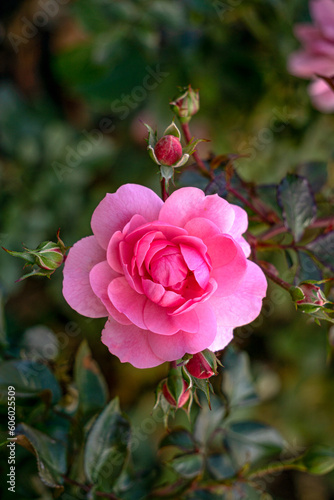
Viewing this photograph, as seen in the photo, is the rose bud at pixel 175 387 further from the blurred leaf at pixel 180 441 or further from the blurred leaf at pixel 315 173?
the blurred leaf at pixel 315 173

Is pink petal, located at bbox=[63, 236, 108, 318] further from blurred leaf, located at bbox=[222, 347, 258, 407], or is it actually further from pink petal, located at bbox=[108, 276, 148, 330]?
blurred leaf, located at bbox=[222, 347, 258, 407]

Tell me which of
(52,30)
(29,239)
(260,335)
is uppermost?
(52,30)

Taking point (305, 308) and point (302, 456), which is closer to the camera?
point (305, 308)

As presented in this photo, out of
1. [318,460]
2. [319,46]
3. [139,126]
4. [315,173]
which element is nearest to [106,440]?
[318,460]

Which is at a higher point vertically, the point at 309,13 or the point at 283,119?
the point at 309,13

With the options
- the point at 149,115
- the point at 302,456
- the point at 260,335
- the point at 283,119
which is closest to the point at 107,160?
the point at 149,115

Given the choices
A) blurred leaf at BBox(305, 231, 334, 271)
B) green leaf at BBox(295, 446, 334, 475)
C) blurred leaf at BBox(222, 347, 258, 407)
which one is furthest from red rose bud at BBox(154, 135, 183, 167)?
green leaf at BBox(295, 446, 334, 475)

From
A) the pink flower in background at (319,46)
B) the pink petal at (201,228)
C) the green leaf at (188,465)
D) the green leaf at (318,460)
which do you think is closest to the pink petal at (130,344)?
the pink petal at (201,228)

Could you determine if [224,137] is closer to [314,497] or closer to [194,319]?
[194,319]
